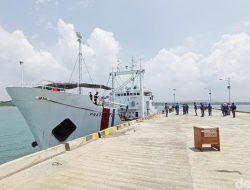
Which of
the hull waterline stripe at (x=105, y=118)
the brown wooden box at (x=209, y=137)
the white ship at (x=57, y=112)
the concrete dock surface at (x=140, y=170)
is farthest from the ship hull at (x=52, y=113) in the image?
the brown wooden box at (x=209, y=137)

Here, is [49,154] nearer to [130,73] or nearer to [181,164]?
[181,164]

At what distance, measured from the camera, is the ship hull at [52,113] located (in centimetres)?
1381

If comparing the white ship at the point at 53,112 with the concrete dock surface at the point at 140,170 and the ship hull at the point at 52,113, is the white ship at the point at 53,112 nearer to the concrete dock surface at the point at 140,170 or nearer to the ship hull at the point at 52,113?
the ship hull at the point at 52,113

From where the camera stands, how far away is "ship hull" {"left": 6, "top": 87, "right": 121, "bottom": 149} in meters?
13.8

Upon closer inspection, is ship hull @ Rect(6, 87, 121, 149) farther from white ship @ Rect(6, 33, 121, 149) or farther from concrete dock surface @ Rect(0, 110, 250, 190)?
concrete dock surface @ Rect(0, 110, 250, 190)

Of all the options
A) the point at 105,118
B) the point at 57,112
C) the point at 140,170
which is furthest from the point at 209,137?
the point at 105,118

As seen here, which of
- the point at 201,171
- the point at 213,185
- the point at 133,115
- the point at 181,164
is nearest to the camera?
the point at 213,185

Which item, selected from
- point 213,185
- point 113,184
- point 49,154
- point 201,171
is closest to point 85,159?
point 49,154

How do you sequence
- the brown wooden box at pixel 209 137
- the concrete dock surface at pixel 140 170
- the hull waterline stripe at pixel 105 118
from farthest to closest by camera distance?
the hull waterline stripe at pixel 105 118 < the brown wooden box at pixel 209 137 < the concrete dock surface at pixel 140 170

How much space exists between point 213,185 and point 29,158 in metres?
5.22

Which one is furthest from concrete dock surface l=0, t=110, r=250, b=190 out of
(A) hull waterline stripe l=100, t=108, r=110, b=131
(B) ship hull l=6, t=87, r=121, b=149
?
(A) hull waterline stripe l=100, t=108, r=110, b=131

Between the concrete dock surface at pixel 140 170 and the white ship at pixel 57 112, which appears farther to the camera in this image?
the white ship at pixel 57 112

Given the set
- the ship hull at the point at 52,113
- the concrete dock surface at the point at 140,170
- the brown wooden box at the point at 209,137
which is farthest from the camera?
the ship hull at the point at 52,113

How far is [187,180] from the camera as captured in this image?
219 inches
